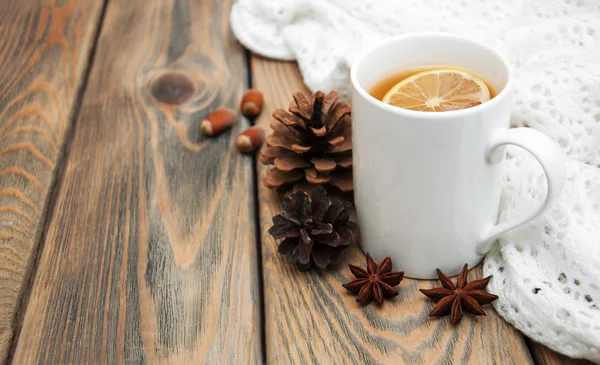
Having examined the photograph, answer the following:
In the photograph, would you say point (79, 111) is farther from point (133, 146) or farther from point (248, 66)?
point (248, 66)

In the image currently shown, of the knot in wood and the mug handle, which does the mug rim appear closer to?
the mug handle

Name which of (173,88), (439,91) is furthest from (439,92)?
(173,88)

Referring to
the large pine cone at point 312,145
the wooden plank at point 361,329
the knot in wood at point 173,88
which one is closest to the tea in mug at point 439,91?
the large pine cone at point 312,145

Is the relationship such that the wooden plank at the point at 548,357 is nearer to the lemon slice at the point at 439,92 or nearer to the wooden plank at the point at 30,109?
the lemon slice at the point at 439,92

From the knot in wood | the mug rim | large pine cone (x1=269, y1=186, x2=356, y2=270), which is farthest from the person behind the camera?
the knot in wood

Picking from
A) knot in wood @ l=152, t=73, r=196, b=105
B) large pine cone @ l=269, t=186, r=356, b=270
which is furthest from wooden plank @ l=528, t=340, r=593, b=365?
knot in wood @ l=152, t=73, r=196, b=105

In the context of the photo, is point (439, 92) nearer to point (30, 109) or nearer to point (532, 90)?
point (532, 90)

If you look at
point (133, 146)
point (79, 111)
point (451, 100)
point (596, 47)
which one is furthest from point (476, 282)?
point (79, 111)

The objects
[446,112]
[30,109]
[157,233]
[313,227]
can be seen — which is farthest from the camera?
[30,109]
